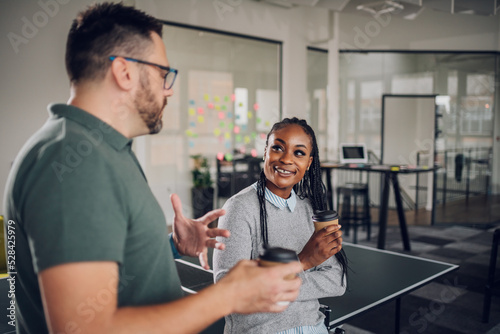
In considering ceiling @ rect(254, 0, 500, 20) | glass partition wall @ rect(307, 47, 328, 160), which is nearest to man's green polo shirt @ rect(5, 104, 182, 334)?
ceiling @ rect(254, 0, 500, 20)

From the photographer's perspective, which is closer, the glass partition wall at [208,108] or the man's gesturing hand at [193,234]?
the man's gesturing hand at [193,234]

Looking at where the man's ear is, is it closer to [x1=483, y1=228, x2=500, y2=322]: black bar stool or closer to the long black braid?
the long black braid

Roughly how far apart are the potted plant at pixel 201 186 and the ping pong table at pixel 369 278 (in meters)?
3.74

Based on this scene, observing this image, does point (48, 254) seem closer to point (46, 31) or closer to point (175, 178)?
point (46, 31)

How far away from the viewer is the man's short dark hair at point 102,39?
0.87 meters

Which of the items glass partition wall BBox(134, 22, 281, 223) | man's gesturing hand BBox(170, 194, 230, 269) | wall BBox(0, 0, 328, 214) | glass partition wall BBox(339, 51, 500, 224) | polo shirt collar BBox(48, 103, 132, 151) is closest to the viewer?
polo shirt collar BBox(48, 103, 132, 151)

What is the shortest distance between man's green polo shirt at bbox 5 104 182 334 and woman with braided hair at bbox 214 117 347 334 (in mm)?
564

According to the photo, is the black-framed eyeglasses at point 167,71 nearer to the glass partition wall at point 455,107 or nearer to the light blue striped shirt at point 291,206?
the light blue striped shirt at point 291,206

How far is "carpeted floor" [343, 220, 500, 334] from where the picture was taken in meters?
3.02

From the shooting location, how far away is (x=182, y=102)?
5.78 m

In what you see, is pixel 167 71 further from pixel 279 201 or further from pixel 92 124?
pixel 279 201

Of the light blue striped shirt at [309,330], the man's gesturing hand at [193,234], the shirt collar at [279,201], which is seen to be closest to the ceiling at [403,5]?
the shirt collar at [279,201]

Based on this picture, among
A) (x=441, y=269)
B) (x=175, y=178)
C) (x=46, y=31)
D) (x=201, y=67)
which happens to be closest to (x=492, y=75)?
(x=201, y=67)

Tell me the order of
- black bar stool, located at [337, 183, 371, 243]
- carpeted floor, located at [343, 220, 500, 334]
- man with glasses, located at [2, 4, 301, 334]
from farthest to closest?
black bar stool, located at [337, 183, 371, 243], carpeted floor, located at [343, 220, 500, 334], man with glasses, located at [2, 4, 301, 334]
